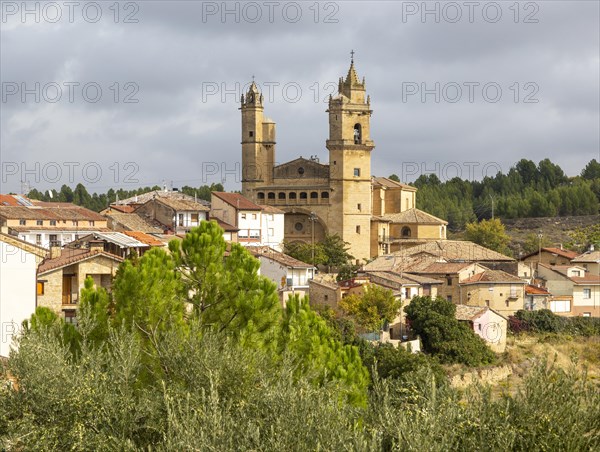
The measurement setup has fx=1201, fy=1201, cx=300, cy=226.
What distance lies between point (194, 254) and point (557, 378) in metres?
11.6

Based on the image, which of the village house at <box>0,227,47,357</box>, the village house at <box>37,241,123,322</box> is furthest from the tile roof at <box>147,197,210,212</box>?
the village house at <box>0,227,47,357</box>

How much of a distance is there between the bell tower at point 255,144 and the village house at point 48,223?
58.2ft

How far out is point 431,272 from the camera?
5625cm

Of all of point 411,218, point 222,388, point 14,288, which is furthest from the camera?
point 411,218

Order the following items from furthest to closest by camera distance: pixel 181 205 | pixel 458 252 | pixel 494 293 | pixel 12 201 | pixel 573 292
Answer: pixel 458 252, pixel 181 205, pixel 12 201, pixel 573 292, pixel 494 293

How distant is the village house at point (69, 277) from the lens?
118 feet

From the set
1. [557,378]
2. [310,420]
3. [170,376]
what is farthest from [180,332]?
[557,378]

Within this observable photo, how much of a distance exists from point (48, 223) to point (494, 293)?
21.1 metres

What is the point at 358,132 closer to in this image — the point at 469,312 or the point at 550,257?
the point at 550,257

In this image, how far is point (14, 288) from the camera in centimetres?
3384

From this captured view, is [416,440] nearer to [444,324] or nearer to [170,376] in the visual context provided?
[170,376]

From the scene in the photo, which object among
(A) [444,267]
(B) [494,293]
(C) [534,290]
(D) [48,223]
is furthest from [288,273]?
(C) [534,290]

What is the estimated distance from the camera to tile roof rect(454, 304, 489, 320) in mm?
49312

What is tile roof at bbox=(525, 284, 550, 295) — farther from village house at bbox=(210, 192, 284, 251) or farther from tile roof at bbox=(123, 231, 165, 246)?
tile roof at bbox=(123, 231, 165, 246)
